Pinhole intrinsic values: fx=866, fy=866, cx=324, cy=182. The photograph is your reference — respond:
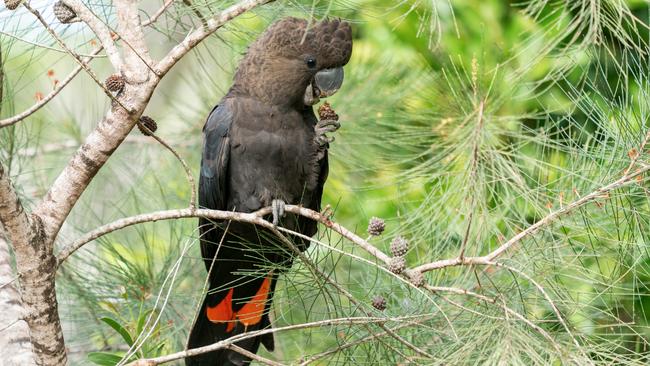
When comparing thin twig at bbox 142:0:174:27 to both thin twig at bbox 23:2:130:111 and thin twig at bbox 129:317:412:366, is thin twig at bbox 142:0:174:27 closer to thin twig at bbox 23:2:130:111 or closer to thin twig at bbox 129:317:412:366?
thin twig at bbox 23:2:130:111

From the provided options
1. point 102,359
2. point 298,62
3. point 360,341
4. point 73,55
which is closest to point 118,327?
point 102,359

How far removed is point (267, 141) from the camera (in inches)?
105

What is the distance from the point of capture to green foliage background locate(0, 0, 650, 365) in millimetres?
1994

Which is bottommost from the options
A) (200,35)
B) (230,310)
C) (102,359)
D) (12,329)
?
(230,310)

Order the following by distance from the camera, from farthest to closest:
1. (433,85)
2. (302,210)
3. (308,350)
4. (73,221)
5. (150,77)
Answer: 1. (73,221)
2. (433,85)
3. (308,350)
4. (302,210)
5. (150,77)

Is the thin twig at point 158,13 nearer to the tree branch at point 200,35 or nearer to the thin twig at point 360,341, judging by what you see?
the tree branch at point 200,35

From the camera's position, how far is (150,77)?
75.9 inches

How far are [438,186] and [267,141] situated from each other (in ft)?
1.83

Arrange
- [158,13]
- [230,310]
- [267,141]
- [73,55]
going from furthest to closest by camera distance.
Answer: [230,310] < [267,141] < [158,13] < [73,55]

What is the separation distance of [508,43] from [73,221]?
6.61 ft

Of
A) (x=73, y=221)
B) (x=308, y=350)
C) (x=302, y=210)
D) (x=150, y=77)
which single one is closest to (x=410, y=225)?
(x=308, y=350)

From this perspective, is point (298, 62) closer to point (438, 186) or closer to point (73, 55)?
point (438, 186)

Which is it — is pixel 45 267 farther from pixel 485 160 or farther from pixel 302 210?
pixel 485 160

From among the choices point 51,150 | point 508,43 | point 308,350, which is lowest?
point 308,350
